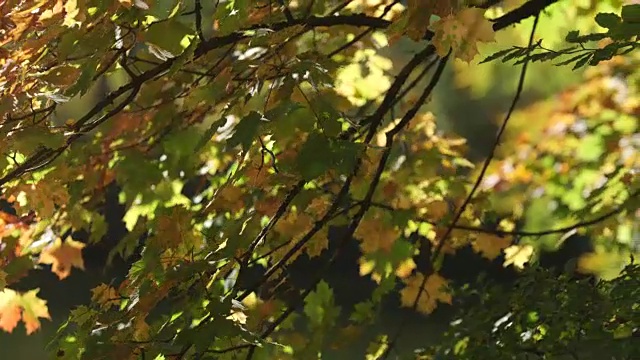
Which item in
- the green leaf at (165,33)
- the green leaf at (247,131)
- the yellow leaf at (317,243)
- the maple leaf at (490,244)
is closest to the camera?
the green leaf at (247,131)

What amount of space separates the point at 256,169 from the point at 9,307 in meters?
0.83

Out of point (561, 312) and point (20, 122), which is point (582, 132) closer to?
point (561, 312)

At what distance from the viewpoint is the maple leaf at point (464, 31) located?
100 centimetres

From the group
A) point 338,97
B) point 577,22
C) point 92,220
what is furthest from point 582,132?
point 92,220

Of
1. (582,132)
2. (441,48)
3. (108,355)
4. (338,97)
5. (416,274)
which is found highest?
(441,48)

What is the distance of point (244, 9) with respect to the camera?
3.46 feet

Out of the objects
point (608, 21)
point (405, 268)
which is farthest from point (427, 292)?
point (608, 21)

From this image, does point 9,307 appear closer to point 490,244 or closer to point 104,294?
point 104,294

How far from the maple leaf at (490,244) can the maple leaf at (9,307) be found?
3.67ft

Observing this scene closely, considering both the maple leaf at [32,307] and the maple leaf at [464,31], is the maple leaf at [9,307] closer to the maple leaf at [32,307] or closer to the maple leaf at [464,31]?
the maple leaf at [32,307]

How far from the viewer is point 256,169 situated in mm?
1330

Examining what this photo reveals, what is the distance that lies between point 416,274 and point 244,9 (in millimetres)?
1151

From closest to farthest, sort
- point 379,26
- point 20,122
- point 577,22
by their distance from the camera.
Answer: point 20,122 → point 379,26 → point 577,22

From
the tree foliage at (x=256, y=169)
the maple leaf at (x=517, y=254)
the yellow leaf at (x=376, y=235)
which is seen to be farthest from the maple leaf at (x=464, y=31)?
the maple leaf at (x=517, y=254)
